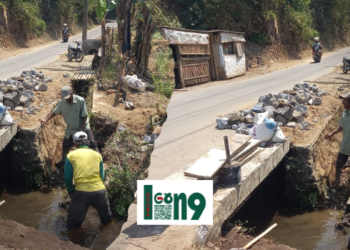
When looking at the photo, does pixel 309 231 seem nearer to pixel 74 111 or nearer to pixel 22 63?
pixel 74 111

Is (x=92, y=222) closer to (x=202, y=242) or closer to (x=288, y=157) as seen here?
(x=202, y=242)

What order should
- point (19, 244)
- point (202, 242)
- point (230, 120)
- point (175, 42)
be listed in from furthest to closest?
point (175, 42), point (230, 120), point (19, 244), point (202, 242)

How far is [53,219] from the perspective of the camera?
754 cm

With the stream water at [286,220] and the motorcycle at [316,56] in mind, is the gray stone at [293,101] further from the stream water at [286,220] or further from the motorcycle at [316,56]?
the motorcycle at [316,56]

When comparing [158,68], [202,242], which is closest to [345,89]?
[158,68]

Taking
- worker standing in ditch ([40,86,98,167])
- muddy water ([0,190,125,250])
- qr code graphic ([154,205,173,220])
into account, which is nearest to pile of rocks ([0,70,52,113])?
muddy water ([0,190,125,250])

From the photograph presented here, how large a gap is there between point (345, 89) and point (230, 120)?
511 cm

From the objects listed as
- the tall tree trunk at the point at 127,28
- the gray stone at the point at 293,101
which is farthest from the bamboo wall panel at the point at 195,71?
the gray stone at the point at 293,101

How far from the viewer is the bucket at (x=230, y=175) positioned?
591cm

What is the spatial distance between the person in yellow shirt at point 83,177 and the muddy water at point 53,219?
2.48 feet

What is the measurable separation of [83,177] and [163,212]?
3.95 feet

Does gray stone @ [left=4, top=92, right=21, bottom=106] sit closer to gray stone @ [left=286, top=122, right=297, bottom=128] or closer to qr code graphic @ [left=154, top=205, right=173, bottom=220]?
qr code graphic @ [left=154, top=205, right=173, bottom=220]

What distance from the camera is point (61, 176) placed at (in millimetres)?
9148

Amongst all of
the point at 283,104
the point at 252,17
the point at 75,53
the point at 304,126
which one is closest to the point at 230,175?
the point at 304,126
